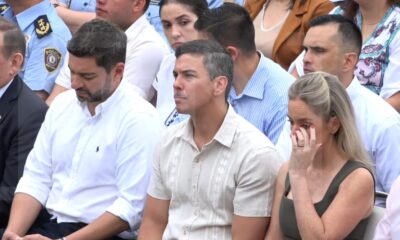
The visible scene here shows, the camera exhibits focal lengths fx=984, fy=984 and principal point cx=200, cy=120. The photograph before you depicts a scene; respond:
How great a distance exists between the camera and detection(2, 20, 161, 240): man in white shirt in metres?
4.91

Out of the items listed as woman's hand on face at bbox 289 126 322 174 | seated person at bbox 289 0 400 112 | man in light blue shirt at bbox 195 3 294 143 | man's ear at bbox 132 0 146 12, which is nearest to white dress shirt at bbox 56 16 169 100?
man's ear at bbox 132 0 146 12

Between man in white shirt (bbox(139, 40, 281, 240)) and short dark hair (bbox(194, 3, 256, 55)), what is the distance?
0.71m

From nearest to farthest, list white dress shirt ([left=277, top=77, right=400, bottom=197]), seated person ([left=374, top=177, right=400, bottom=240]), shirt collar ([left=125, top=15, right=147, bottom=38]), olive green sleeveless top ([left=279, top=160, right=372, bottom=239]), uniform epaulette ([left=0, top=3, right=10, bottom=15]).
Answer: seated person ([left=374, top=177, right=400, bottom=240])
olive green sleeveless top ([left=279, top=160, right=372, bottom=239])
white dress shirt ([left=277, top=77, right=400, bottom=197])
shirt collar ([left=125, top=15, right=147, bottom=38])
uniform epaulette ([left=0, top=3, right=10, bottom=15])

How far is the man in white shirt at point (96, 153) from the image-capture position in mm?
4914

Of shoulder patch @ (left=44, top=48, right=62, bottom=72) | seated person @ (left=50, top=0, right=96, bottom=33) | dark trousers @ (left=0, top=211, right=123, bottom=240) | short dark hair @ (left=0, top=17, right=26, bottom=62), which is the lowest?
dark trousers @ (left=0, top=211, right=123, bottom=240)

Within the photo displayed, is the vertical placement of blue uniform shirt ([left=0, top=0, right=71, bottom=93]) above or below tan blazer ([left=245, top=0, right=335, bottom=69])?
below

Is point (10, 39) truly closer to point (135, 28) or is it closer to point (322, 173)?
point (135, 28)

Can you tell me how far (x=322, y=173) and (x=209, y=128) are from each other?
1.97ft

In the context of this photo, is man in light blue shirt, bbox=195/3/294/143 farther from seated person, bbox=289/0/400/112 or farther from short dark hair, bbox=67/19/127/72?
short dark hair, bbox=67/19/127/72

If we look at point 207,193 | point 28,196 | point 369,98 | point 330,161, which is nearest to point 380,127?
point 369,98

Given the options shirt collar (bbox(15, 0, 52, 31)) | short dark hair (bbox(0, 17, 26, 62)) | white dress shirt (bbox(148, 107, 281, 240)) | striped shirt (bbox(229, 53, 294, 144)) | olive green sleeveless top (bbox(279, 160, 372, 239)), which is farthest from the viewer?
shirt collar (bbox(15, 0, 52, 31))

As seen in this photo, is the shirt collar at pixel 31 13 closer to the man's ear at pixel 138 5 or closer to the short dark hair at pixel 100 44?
the man's ear at pixel 138 5

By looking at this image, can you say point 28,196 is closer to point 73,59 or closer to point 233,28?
point 73,59

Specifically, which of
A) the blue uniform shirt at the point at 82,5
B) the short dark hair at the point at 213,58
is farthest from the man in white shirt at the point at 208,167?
the blue uniform shirt at the point at 82,5
